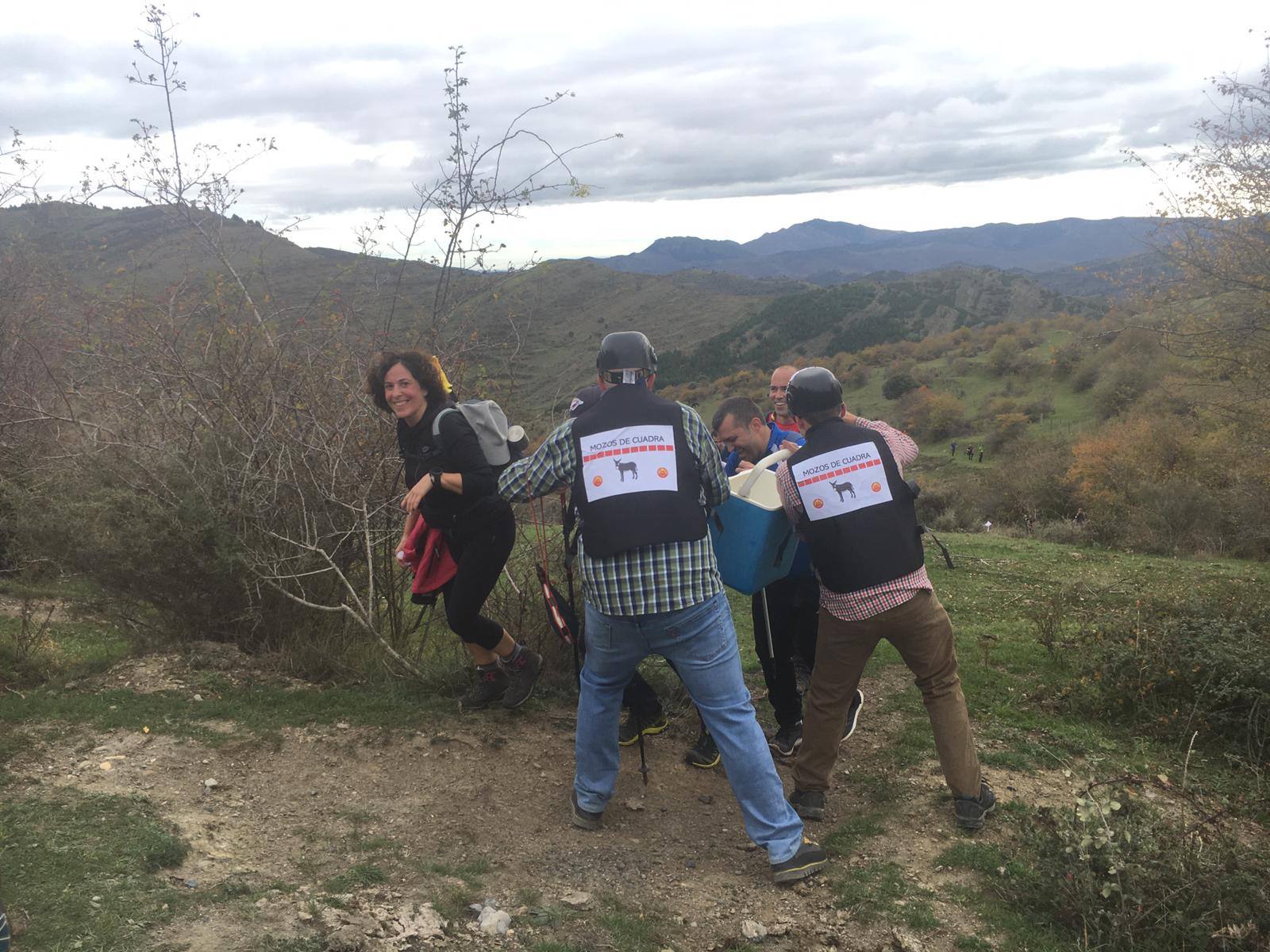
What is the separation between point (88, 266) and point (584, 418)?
411 inches

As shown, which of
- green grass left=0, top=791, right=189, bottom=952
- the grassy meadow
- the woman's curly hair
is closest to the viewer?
green grass left=0, top=791, right=189, bottom=952

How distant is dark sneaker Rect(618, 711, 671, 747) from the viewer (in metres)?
4.52

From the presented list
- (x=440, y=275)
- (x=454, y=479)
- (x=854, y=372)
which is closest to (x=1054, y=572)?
(x=440, y=275)

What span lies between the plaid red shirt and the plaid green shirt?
0.31 metres

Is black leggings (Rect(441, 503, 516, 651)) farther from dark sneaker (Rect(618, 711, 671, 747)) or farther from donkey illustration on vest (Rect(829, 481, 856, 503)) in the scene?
donkey illustration on vest (Rect(829, 481, 856, 503))

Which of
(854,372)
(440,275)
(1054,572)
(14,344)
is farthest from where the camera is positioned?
(854,372)

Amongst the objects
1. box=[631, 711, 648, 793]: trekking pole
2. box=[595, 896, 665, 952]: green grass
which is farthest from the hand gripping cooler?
box=[595, 896, 665, 952]: green grass

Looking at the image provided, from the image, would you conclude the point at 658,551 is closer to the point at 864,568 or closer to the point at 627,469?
the point at 627,469

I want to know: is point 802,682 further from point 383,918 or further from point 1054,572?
point 1054,572

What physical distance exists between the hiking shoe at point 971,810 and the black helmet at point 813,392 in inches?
69.7

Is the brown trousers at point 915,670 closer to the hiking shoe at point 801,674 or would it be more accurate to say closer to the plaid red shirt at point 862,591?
the plaid red shirt at point 862,591

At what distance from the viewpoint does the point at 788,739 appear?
4535 mm

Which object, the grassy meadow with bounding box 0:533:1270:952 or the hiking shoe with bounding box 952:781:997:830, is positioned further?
the hiking shoe with bounding box 952:781:997:830

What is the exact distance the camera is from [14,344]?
9.23 metres
